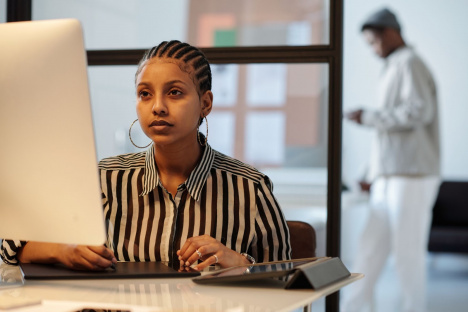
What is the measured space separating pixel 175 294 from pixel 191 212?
16.0 inches

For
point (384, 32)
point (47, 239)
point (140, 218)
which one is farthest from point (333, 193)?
point (384, 32)

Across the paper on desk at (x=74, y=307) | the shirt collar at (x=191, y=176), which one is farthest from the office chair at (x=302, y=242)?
the paper on desk at (x=74, y=307)

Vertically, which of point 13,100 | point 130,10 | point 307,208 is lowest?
point 307,208

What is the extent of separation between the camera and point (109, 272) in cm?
115

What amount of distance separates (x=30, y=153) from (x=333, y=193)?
1266 millimetres

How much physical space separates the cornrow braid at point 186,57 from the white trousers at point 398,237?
2355 mm

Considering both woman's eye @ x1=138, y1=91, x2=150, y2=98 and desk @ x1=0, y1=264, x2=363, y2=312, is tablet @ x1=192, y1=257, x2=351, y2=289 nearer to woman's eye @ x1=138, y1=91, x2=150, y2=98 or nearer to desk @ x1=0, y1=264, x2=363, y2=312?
desk @ x1=0, y1=264, x2=363, y2=312

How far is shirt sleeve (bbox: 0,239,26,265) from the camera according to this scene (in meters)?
1.31

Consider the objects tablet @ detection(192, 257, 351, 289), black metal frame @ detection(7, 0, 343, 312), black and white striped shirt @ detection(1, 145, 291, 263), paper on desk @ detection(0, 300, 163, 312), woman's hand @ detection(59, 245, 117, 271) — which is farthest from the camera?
black metal frame @ detection(7, 0, 343, 312)

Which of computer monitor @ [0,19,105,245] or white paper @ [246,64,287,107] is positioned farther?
white paper @ [246,64,287,107]

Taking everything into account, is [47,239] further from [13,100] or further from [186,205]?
[186,205]

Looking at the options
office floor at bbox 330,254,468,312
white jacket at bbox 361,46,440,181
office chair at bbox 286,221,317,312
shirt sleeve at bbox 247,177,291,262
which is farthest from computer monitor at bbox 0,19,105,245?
office floor at bbox 330,254,468,312

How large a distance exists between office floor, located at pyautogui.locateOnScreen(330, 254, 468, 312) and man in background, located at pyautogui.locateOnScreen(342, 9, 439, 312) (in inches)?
13.0

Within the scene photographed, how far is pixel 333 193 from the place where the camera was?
2.12m
